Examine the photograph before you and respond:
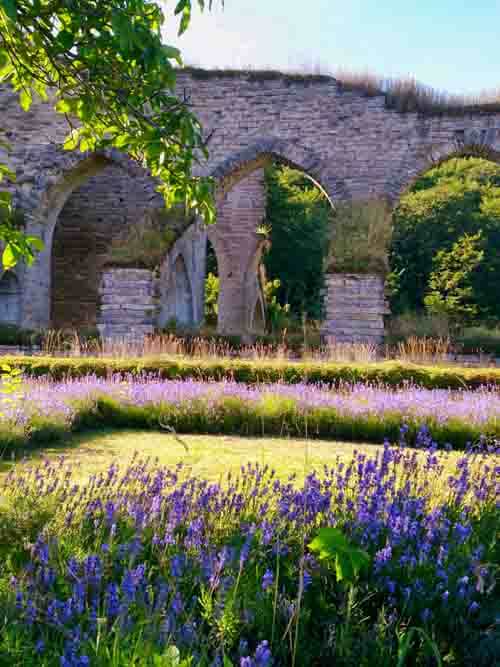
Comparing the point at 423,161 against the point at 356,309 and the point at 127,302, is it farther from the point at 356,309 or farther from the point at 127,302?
the point at 127,302

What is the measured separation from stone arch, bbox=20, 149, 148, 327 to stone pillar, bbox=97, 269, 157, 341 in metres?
2.67

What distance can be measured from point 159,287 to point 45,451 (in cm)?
920

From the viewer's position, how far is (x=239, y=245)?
22.8 meters

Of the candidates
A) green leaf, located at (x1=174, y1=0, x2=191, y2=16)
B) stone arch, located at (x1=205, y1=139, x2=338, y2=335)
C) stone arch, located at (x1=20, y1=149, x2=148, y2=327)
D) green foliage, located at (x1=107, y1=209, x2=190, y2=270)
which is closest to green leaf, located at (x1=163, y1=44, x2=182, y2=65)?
green leaf, located at (x1=174, y1=0, x2=191, y2=16)

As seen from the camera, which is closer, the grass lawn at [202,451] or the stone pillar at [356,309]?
the grass lawn at [202,451]

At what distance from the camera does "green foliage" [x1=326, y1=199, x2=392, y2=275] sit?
12.8 metres

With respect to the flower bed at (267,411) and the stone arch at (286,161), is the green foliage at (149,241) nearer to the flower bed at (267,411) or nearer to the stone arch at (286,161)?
the stone arch at (286,161)

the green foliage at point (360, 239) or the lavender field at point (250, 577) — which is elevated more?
the green foliage at point (360, 239)

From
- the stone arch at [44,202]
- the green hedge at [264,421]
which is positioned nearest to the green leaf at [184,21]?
the green hedge at [264,421]

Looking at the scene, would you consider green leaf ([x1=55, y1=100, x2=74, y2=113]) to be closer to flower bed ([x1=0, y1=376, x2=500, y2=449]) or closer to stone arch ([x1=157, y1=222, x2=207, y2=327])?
flower bed ([x1=0, y1=376, x2=500, y2=449])

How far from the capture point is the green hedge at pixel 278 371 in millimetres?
8352

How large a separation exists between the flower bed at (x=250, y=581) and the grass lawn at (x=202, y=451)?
4.09 feet

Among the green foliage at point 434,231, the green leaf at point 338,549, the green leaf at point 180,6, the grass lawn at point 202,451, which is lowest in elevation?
the grass lawn at point 202,451

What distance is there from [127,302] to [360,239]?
15.3 feet
